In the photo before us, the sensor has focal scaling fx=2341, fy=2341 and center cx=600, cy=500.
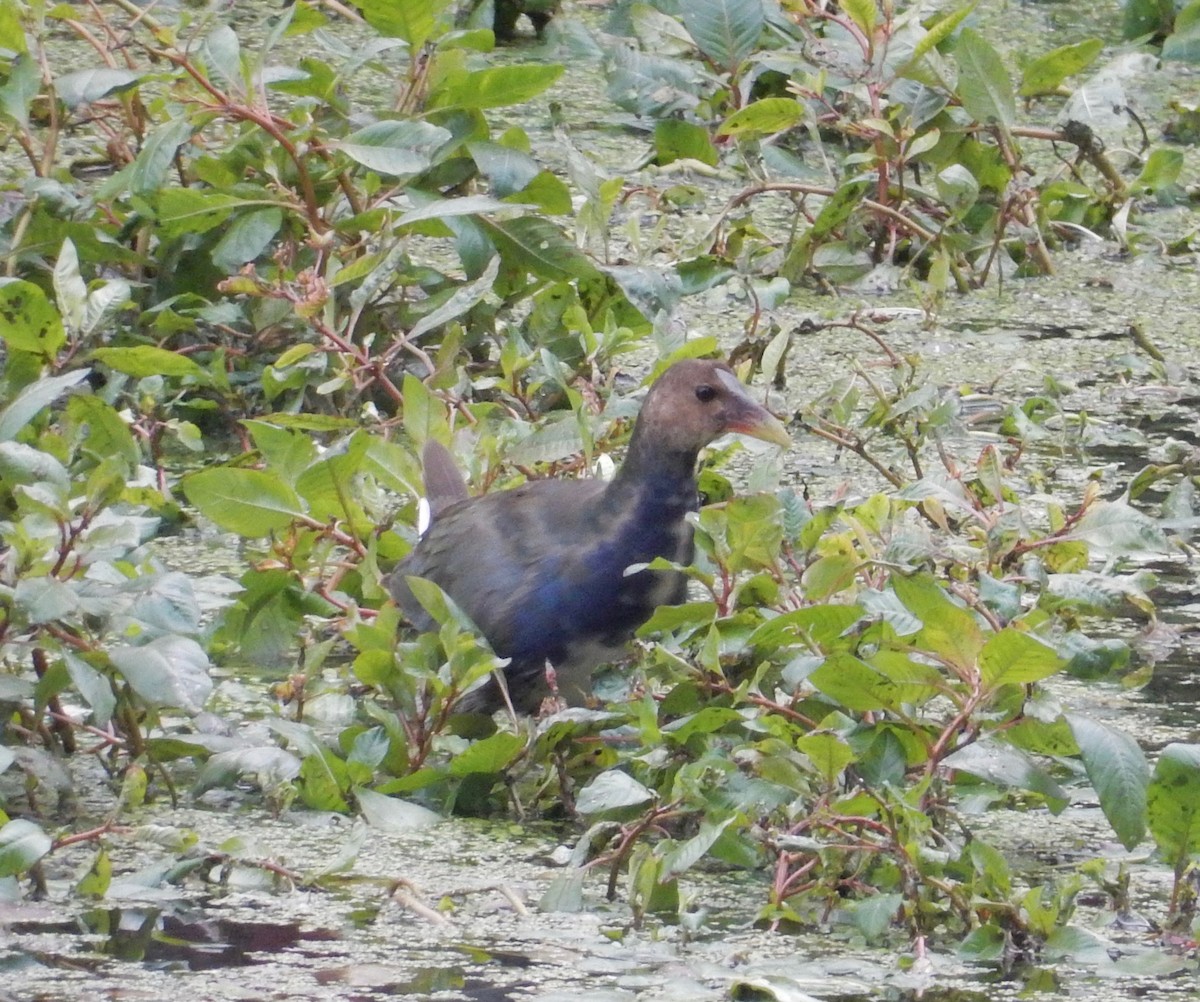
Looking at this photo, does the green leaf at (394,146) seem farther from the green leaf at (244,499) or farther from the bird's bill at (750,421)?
the green leaf at (244,499)

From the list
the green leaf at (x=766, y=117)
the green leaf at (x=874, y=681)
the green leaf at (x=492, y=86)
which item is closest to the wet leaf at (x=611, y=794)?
the green leaf at (x=874, y=681)

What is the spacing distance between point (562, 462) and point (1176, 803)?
64.9 inches

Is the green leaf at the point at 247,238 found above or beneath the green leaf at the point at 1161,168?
above

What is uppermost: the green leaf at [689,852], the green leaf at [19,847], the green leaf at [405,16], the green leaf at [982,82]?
the green leaf at [405,16]

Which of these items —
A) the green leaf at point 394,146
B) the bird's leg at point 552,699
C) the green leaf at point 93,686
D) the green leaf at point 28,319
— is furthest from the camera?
the green leaf at point 394,146

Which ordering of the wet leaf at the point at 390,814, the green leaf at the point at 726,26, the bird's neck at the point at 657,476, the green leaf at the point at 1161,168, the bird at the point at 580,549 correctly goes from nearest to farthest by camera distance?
1. the wet leaf at the point at 390,814
2. the bird at the point at 580,549
3. the bird's neck at the point at 657,476
4. the green leaf at the point at 726,26
5. the green leaf at the point at 1161,168

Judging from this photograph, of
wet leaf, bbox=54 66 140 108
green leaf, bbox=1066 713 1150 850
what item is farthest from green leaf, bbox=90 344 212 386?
green leaf, bbox=1066 713 1150 850

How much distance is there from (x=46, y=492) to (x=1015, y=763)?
3.96 feet

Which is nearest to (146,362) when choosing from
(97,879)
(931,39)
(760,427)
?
(760,427)

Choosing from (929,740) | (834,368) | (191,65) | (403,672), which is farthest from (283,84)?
(929,740)

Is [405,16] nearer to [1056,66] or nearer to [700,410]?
[700,410]

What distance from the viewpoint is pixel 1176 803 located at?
8.61ft

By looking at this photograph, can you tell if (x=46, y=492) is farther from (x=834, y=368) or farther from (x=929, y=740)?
(x=834, y=368)

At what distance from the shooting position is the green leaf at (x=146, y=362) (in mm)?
3992
